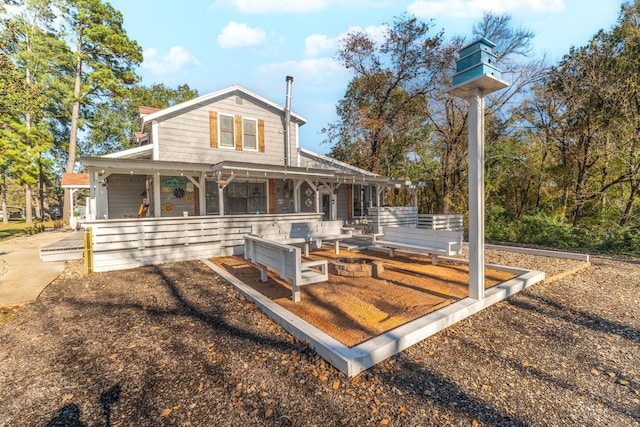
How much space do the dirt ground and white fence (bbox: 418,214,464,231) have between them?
8051 mm

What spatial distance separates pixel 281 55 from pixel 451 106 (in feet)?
45.2

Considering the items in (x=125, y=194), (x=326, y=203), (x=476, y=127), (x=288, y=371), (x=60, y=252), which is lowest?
(x=288, y=371)

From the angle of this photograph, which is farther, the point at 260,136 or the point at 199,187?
the point at 260,136

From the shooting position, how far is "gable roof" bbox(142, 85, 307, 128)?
1123cm

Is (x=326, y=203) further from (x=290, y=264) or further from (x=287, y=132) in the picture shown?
(x=290, y=264)

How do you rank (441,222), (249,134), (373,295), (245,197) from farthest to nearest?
(441,222) < (249,134) < (245,197) < (373,295)

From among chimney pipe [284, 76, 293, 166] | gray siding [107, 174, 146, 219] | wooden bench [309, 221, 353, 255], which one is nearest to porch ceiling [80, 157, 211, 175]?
gray siding [107, 174, 146, 219]

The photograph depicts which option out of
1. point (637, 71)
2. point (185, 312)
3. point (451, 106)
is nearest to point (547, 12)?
point (637, 71)

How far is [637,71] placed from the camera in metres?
11.2

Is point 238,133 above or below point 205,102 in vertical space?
below

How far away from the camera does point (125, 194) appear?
1200cm

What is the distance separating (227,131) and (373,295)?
1077 cm

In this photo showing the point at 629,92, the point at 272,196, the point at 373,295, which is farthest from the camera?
the point at 272,196

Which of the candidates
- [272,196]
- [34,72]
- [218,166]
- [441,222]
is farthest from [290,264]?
[34,72]
